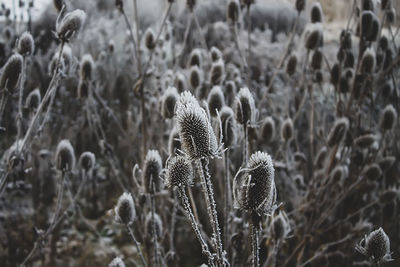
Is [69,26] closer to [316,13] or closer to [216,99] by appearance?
[216,99]

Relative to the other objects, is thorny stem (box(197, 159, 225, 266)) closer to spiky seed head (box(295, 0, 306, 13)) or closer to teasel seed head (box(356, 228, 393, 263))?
teasel seed head (box(356, 228, 393, 263))

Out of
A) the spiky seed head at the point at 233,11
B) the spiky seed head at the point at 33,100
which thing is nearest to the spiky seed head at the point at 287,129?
the spiky seed head at the point at 233,11

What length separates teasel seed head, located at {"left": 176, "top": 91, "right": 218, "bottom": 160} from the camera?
483 millimetres

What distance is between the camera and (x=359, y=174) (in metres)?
1.44

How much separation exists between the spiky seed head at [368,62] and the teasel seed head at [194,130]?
915 mm

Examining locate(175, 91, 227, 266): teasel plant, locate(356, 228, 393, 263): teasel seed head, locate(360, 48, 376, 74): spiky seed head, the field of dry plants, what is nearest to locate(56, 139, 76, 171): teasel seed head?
the field of dry plants

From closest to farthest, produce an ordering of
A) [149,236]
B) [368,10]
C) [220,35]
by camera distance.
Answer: [149,236] < [368,10] < [220,35]

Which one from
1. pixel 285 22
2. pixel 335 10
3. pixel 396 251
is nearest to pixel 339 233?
pixel 396 251

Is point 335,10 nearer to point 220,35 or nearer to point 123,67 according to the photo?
point 220,35

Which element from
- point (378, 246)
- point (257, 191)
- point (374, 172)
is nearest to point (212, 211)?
point (257, 191)

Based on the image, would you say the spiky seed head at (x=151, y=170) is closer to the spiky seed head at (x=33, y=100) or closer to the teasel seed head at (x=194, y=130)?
the teasel seed head at (x=194, y=130)

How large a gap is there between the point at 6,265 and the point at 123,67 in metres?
2.12

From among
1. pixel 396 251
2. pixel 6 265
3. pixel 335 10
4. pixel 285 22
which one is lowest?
pixel 396 251

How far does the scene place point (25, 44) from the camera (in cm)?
91
